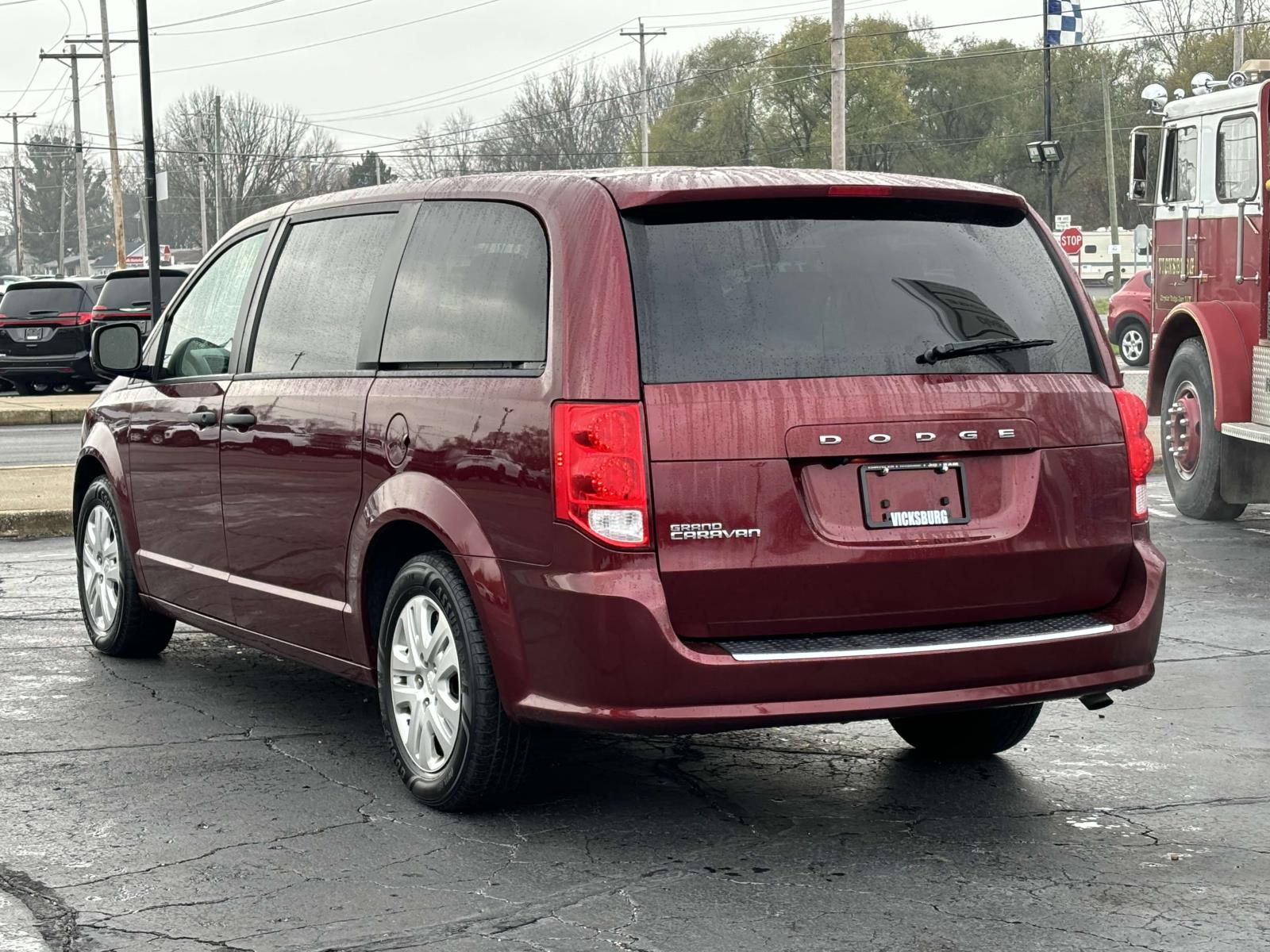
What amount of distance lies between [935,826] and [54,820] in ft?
7.86

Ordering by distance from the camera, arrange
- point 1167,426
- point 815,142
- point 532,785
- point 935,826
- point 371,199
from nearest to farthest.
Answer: point 935,826
point 532,785
point 371,199
point 1167,426
point 815,142

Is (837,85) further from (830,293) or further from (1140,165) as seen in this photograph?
(830,293)

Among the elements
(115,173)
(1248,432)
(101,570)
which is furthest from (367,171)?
(101,570)

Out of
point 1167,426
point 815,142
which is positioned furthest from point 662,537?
point 815,142

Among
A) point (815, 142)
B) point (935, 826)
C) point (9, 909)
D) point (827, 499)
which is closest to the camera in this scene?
point (9, 909)

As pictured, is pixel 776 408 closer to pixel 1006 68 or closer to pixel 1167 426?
pixel 1167 426

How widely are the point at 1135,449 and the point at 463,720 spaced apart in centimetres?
198

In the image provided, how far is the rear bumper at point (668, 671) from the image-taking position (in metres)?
4.38

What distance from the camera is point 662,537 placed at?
4.39 m

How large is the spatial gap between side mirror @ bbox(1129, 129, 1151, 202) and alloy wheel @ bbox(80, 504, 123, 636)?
7.65 m

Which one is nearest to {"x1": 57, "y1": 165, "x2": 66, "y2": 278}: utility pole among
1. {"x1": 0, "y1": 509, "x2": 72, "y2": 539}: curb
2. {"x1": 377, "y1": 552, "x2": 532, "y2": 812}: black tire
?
{"x1": 0, "y1": 509, "x2": 72, "y2": 539}: curb

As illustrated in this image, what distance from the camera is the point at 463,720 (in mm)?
4852

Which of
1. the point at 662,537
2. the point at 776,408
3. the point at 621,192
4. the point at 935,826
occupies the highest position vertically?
the point at 621,192

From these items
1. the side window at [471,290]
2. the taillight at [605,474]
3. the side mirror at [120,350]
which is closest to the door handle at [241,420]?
the side window at [471,290]
